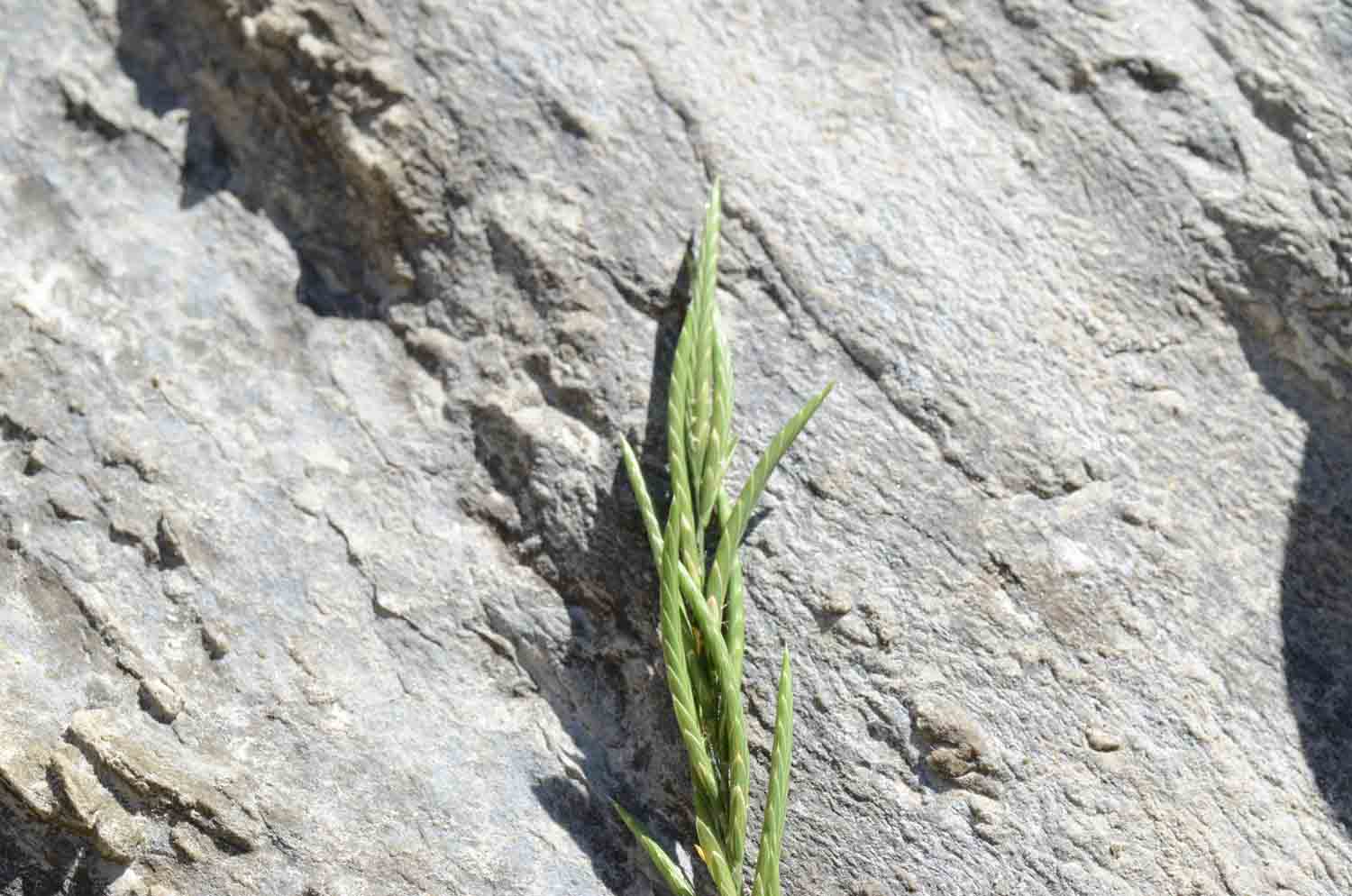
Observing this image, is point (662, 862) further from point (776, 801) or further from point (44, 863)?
point (44, 863)

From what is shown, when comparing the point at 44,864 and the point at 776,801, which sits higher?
the point at 776,801

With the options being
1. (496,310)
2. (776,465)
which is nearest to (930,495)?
(776,465)

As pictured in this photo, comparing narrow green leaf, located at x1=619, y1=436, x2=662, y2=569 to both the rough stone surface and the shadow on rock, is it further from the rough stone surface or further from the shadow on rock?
the shadow on rock

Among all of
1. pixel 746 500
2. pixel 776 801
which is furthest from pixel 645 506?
pixel 776 801

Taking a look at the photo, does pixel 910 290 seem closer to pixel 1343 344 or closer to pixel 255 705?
pixel 1343 344

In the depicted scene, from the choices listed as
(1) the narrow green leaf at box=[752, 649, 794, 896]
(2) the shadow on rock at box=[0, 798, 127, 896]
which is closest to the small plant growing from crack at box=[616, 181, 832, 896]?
(1) the narrow green leaf at box=[752, 649, 794, 896]
